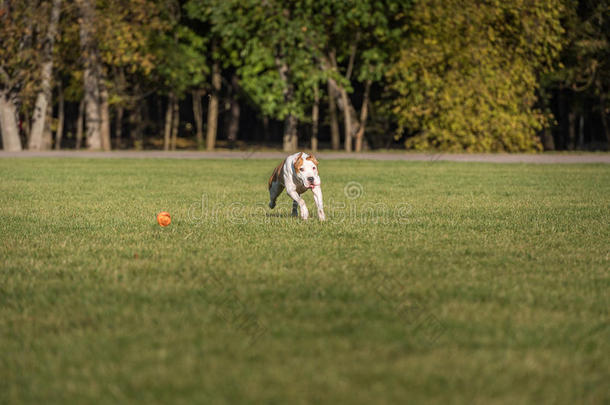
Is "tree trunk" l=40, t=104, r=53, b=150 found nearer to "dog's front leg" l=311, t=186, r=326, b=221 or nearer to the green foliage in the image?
the green foliage

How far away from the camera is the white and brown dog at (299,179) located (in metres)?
→ 10.5

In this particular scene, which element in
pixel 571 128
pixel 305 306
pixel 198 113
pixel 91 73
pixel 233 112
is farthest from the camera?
pixel 233 112

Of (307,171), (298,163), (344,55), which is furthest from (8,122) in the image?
(307,171)

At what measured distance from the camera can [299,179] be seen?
10695 millimetres

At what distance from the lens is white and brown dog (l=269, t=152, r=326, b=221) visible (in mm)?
10484

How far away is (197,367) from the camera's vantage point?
448cm

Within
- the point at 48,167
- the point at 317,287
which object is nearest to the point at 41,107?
the point at 48,167

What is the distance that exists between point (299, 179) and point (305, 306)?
495 cm

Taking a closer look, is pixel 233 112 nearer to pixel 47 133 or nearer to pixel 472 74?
pixel 47 133

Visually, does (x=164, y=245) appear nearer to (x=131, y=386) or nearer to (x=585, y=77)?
(x=131, y=386)

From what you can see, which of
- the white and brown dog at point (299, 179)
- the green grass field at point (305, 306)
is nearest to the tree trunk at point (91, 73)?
the green grass field at point (305, 306)

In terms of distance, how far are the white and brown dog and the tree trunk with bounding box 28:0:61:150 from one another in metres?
27.3

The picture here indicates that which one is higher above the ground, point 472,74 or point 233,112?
point 472,74

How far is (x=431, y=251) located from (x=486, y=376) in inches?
167
